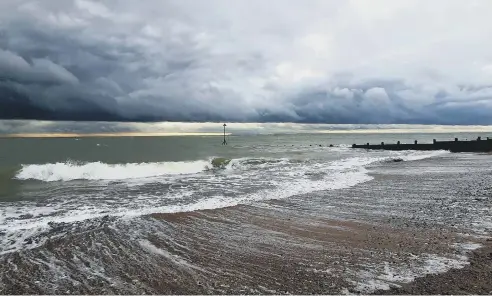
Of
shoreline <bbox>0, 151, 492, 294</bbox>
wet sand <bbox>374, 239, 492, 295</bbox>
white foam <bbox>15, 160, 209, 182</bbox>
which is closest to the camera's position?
wet sand <bbox>374, 239, 492, 295</bbox>

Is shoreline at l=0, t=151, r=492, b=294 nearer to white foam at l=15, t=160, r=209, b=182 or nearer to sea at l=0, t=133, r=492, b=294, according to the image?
sea at l=0, t=133, r=492, b=294

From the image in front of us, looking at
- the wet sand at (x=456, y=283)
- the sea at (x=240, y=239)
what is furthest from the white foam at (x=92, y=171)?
the wet sand at (x=456, y=283)

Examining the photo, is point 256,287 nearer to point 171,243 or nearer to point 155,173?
point 171,243

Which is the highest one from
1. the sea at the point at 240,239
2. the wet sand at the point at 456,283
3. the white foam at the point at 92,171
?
the wet sand at the point at 456,283

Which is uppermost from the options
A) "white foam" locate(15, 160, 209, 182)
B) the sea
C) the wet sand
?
the wet sand

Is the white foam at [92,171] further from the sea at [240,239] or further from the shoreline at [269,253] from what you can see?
the shoreline at [269,253]

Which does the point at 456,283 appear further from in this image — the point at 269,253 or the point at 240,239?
the point at 240,239

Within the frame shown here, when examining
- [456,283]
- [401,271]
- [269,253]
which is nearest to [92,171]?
[269,253]

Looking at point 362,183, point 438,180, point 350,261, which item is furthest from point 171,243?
point 438,180

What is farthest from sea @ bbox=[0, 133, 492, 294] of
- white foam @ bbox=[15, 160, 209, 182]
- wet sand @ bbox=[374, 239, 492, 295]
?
white foam @ bbox=[15, 160, 209, 182]

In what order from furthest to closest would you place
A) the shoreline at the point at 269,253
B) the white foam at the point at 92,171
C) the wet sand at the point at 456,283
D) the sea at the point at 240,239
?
the white foam at the point at 92,171
the sea at the point at 240,239
the shoreline at the point at 269,253
the wet sand at the point at 456,283

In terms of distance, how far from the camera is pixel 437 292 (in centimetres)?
559

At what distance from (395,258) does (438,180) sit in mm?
14750

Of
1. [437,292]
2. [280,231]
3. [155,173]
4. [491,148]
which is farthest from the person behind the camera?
[491,148]
